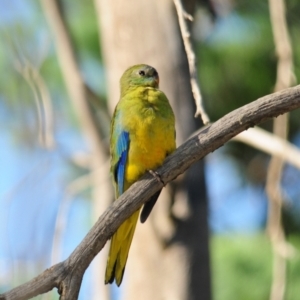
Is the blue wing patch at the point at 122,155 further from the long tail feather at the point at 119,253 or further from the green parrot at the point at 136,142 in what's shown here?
the long tail feather at the point at 119,253

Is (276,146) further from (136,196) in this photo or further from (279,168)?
(136,196)

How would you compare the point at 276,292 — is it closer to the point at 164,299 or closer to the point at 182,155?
the point at 164,299

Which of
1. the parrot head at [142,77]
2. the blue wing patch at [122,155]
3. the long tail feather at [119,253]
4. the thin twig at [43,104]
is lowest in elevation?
the long tail feather at [119,253]

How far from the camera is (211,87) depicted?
559 centimetres

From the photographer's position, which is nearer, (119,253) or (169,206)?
(119,253)

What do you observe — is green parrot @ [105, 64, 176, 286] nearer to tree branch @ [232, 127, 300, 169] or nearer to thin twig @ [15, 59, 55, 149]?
tree branch @ [232, 127, 300, 169]

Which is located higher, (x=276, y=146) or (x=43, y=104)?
(x=43, y=104)

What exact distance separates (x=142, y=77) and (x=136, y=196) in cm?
95

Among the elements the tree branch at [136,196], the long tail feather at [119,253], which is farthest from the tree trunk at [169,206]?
the tree branch at [136,196]

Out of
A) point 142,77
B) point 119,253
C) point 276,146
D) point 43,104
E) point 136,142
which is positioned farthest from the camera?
point 43,104

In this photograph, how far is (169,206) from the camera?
389cm

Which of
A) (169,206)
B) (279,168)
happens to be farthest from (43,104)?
(279,168)

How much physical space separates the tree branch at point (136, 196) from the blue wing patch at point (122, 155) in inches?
→ 19.8

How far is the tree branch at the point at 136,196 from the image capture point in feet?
7.87
